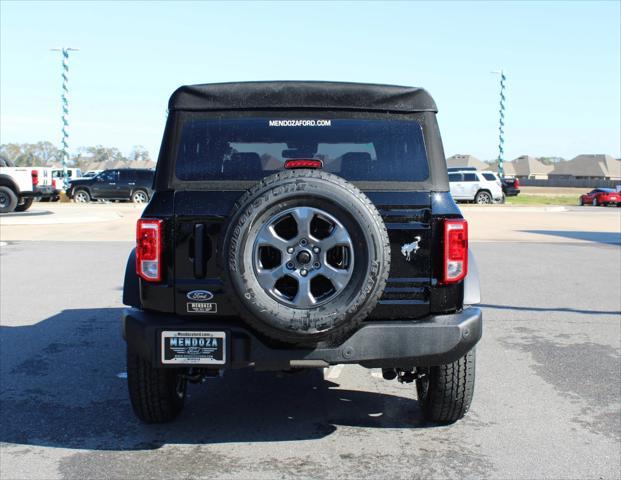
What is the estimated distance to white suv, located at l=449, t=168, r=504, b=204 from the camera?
41.8 m

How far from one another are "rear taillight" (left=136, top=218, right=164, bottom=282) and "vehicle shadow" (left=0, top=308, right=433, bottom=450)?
3.22ft

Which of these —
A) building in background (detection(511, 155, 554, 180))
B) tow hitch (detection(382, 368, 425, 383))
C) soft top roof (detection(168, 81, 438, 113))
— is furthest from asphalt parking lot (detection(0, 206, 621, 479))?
building in background (detection(511, 155, 554, 180))

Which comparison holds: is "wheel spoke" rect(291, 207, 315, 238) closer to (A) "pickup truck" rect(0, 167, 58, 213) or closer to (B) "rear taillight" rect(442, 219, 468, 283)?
(B) "rear taillight" rect(442, 219, 468, 283)

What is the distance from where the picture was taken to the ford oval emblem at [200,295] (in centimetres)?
443

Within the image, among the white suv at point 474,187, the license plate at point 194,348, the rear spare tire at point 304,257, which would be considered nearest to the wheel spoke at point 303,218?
the rear spare tire at point 304,257

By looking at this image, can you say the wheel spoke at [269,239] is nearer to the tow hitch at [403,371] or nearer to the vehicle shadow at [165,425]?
the vehicle shadow at [165,425]

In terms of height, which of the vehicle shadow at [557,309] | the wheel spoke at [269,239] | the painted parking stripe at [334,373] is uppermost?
the wheel spoke at [269,239]

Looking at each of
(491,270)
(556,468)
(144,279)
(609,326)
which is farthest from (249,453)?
(491,270)

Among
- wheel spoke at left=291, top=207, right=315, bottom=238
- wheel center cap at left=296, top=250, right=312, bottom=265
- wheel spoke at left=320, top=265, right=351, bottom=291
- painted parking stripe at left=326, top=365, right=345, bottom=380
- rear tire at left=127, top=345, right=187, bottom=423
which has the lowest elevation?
painted parking stripe at left=326, top=365, right=345, bottom=380

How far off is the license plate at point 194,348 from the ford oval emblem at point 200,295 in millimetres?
197

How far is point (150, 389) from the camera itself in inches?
193

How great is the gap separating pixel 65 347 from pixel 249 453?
3405 mm

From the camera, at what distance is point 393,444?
15.7ft

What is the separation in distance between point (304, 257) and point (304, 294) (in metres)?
0.18
